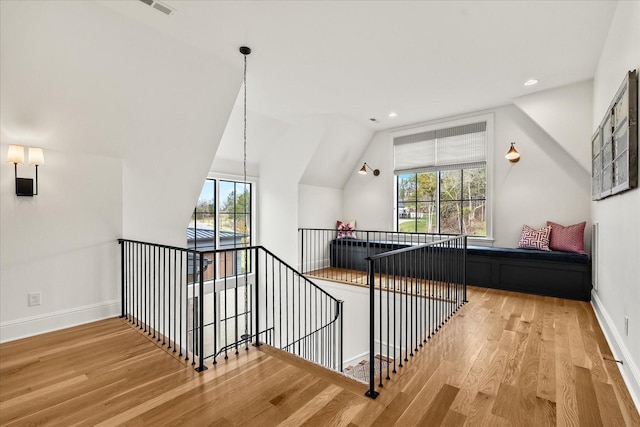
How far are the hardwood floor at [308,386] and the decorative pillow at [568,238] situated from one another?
182cm

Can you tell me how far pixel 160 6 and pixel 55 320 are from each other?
3451 millimetres

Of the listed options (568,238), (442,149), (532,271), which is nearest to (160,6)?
(442,149)

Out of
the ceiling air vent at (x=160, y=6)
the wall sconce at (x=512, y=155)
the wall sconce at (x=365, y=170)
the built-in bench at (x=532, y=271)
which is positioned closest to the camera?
the ceiling air vent at (x=160, y=6)

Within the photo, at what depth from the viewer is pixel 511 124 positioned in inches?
216

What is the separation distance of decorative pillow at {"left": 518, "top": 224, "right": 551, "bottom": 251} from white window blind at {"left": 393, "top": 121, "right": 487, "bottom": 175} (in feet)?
4.85

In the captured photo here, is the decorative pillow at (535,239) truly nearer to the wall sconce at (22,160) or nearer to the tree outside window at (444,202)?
the tree outside window at (444,202)

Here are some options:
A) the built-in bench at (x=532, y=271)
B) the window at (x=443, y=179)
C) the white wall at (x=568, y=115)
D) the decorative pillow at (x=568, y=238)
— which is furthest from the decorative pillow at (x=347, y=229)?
the white wall at (x=568, y=115)

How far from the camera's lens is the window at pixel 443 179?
5902mm

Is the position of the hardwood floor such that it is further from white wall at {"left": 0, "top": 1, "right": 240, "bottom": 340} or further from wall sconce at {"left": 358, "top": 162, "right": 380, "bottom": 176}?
wall sconce at {"left": 358, "top": 162, "right": 380, "bottom": 176}

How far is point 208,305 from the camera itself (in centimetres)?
623

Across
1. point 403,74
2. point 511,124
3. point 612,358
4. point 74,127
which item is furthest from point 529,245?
point 74,127

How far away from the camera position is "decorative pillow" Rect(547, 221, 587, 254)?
4.60 m

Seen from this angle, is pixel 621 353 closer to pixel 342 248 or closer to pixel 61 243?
pixel 342 248

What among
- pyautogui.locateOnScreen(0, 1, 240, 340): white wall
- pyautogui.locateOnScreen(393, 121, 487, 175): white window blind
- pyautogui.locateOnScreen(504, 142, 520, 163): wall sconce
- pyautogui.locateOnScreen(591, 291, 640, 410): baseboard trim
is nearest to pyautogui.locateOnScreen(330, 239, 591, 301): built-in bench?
pyautogui.locateOnScreen(591, 291, 640, 410): baseboard trim
